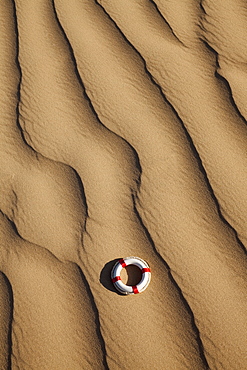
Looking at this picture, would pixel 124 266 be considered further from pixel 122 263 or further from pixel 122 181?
pixel 122 181

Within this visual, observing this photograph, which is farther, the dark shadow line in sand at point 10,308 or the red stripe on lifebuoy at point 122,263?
the red stripe on lifebuoy at point 122,263

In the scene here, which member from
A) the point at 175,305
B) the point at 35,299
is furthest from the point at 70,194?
the point at 175,305

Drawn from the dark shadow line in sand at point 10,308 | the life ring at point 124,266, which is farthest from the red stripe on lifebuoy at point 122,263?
the dark shadow line in sand at point 10,308

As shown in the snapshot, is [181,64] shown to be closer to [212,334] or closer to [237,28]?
[237,28]

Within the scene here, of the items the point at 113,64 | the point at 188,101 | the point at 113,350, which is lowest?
the point at 113,350

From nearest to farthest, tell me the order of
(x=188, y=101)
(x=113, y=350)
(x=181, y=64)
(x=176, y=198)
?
(x=113, y=350), (x=176, y=198), (x=188, y=101), (x=181, y=64)

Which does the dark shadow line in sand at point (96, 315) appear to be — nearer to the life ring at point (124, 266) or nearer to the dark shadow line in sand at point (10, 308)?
the life ring at point (124, 266)
